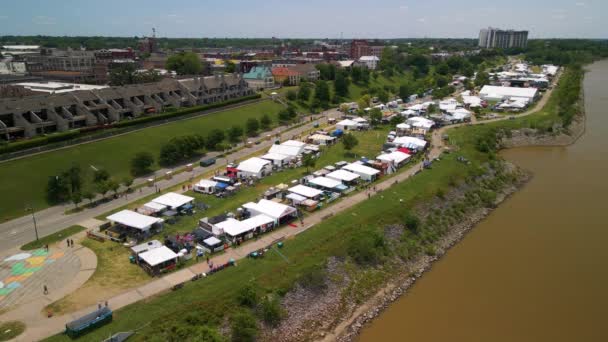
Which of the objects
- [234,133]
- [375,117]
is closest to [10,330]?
[234,133]

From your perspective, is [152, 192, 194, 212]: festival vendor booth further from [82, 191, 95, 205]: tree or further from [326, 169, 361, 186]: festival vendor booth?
[326, 169, 361, 186]: festival vendor booth

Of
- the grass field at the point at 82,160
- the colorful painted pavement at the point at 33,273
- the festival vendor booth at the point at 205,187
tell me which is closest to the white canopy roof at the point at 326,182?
the festival vendor booth at the point at 205,187

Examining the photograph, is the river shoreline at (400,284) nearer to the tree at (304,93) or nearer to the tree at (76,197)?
the tree at (76,197)

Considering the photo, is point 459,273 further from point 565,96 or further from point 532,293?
point 565,96

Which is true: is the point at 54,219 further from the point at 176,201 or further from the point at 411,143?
the point at 411,143

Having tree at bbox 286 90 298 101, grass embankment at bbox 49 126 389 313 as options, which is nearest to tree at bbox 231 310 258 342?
grass embankment at bbox 49 126 389 313

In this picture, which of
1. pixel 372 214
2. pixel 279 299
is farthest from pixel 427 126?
pixel 279 299
